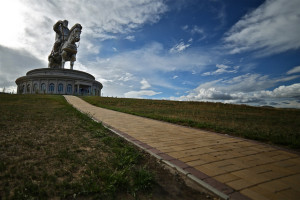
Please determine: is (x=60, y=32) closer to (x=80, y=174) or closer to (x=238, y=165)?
(x=80, y=174)

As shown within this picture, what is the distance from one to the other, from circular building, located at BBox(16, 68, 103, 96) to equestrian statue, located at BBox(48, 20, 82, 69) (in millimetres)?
3034

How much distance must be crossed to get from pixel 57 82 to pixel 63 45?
11.3 m

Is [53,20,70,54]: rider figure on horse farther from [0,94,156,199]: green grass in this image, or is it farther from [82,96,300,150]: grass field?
[0,94,156,199]: green grass

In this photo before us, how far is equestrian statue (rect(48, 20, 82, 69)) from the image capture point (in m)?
42.5

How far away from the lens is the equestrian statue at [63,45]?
4246 centimetres

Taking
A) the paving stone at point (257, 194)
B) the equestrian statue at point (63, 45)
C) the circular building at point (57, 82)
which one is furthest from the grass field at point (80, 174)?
the circular building at point (57, 82)

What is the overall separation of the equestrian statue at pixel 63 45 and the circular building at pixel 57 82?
303 centimetres

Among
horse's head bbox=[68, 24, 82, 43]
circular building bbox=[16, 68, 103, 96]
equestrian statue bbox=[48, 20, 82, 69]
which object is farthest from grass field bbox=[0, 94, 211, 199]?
circular building bbox=[16, 68, 103, 96]

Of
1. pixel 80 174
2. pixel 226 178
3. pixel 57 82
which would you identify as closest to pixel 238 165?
pixel 226 178

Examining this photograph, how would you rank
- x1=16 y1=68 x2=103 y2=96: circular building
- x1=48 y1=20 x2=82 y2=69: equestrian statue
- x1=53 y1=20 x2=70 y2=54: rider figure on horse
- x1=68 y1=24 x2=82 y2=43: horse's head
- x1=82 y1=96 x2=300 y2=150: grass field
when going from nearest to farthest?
x1=82 y1=96 x2=300 y2=150: grass field, x1=68 y1=24 x2=82 y2=43: horse's head, x1=48 y1=20 x2=82 y2=69: equestrian statue, x1=16 y1=68 x2=103 y2=96: circular building, x1=53 y1=20 x2=70 y2=54: rider figure on horse

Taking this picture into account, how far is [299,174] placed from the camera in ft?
8.61

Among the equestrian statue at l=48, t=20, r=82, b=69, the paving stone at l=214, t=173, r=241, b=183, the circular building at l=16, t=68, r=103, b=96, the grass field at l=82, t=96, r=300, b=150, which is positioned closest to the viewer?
the paving stone at l=214, t=173, r=241, b=183

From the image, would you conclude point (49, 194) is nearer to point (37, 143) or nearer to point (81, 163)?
point (81, 163)

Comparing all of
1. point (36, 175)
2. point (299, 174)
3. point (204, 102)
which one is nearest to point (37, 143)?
point (36, 175)
